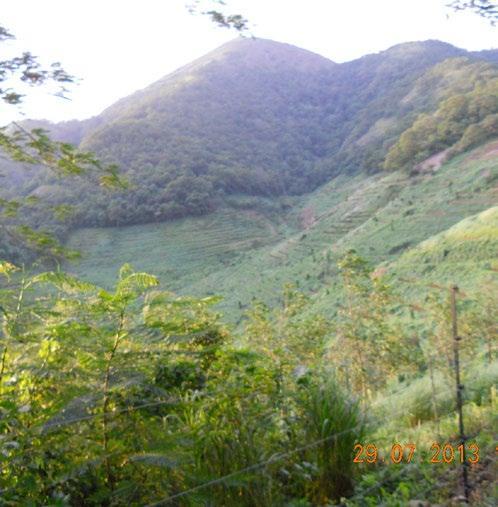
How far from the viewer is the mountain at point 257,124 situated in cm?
6475

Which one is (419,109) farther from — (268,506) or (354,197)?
(268,506)

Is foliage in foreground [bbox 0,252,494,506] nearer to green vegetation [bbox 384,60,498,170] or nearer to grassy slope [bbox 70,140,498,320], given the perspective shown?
grassy slope [bbox 70,140,498,320]

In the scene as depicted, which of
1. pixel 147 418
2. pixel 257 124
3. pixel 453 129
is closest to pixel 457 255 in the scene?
pixel 147 418

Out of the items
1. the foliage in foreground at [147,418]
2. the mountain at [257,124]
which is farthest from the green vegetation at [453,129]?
the foliage in foreground at [147,418]

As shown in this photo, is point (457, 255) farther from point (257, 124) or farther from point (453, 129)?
point (257, 124)

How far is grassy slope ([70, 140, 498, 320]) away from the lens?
32.1m

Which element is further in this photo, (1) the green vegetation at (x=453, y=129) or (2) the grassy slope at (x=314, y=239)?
(1) the green vegetation at (x=453, y=129)

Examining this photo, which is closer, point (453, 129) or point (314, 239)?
point (314, 239)

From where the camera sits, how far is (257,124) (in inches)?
3775
